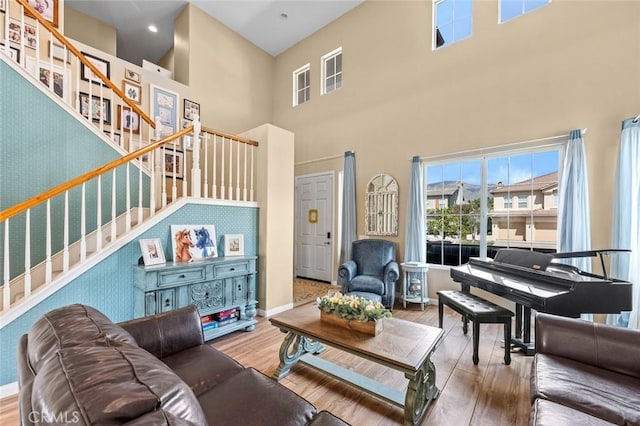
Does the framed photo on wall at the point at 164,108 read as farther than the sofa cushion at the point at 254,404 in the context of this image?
Yes

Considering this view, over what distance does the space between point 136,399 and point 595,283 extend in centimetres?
290

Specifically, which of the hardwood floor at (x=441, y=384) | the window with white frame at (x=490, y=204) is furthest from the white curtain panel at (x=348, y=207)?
the hardwood floor at (x=441, y=384)

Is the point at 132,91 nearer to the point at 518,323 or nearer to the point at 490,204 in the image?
the point at 490,204

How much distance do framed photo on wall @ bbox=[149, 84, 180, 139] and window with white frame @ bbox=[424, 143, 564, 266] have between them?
429 cm

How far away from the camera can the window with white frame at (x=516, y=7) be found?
3.35m

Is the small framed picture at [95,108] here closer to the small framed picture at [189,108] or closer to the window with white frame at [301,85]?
the small framed picture at [189,108]

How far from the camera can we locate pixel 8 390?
1.90 meters

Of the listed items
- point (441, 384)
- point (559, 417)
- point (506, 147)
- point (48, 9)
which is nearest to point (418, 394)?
point (441, 384)

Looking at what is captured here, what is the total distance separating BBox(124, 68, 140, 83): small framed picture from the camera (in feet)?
13.2

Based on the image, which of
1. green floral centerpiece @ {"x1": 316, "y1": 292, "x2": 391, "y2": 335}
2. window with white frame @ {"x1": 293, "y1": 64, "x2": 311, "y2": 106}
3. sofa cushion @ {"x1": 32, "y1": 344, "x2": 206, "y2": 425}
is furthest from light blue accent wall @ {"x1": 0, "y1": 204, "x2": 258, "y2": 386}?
window with white frame @ {"x1": 293, "y1": 64, "x2": 311, "y2": 106}

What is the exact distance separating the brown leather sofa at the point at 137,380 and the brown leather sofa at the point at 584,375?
3.41 feet

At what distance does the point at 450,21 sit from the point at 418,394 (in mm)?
4870

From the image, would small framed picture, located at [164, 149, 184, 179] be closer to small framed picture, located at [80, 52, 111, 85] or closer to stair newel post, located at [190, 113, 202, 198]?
small framed picture, located at [80, 52, 111, 85]

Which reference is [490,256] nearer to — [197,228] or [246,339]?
[246,339]
